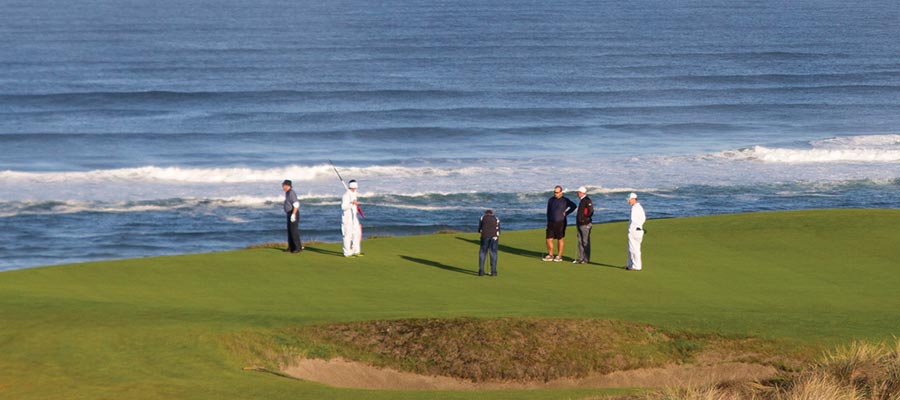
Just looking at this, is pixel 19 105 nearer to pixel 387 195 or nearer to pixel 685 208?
pixel 387 195

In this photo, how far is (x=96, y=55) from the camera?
107125 millimetres

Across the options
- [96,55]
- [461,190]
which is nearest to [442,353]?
[461,190]

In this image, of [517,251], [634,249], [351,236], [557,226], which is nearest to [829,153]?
[517,251]

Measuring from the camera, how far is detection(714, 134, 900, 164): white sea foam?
62.9 meters

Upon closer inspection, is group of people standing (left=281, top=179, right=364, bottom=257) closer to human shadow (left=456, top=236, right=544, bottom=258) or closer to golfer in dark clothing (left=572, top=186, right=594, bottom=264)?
human shadow (left=456, top=236, right=544, bottom=258)

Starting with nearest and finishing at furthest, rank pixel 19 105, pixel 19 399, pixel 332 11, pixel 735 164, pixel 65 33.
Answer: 1. pixel 19 399
2. pixel 735 164
3. pixel 19 105
4. pixel 65 33
5. pixel 332 11

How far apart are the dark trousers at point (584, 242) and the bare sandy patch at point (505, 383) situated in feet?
24.7

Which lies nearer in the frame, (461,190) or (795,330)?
(795,330)

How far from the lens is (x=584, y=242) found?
2762cm

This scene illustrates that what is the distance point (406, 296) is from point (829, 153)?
45874mm

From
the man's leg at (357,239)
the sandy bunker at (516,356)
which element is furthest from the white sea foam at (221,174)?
the sandy bunker at (516,356)

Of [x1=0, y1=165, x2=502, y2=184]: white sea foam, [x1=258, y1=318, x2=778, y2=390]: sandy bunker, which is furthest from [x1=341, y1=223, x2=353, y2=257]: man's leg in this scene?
[x1=0, y1=165, x2=502, y2=184]: white sea foam

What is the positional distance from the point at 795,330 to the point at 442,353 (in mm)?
5941

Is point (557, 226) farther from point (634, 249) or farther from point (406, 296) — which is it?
point (406, 296)
